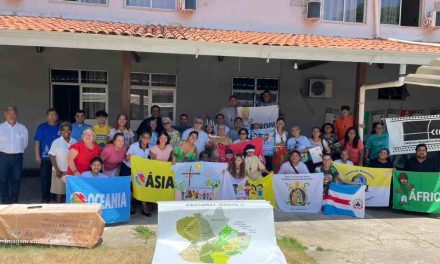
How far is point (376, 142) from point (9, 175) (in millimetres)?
6841

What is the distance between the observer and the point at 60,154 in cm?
658

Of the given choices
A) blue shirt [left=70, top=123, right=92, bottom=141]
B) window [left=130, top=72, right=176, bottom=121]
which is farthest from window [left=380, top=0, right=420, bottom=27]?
blue shirt [left=70, top=123, right=92, bottom=141]

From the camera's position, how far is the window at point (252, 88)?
11.4 m

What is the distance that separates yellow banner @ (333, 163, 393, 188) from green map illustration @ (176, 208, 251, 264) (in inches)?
140

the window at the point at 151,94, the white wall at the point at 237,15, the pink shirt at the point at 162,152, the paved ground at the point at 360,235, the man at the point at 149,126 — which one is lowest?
the paved ground at the point at 360,235

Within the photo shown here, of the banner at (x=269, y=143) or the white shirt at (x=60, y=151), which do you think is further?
the banner at (x=269, y=143)

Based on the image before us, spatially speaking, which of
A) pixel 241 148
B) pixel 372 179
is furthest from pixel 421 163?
pixel 241 148

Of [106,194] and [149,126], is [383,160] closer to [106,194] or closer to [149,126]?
[149,126]

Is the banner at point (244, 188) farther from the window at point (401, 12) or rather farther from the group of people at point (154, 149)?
the window at point (401, 12)

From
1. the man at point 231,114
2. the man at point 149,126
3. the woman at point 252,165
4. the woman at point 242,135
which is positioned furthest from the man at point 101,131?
the man at point 231,114

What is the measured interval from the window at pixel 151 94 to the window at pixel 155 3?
5.59 ft

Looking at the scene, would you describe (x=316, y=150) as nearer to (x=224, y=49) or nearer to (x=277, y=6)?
(x=224, y=49)

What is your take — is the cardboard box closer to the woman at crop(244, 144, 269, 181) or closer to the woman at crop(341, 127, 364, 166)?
the woman at crop(244, 144, 269, 181)

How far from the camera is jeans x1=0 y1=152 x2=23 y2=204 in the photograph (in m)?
6.92
